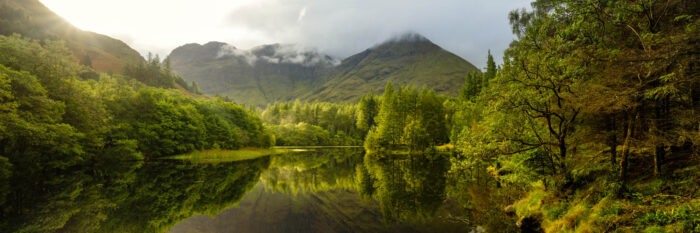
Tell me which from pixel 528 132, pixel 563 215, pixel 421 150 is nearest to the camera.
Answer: pixel 563 215

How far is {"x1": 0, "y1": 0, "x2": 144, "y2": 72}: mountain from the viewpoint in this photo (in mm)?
92938

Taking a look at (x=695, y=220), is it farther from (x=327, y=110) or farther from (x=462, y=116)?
(x=327, y=110)

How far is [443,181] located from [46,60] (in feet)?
130

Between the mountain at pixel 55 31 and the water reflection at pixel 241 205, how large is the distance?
332ft

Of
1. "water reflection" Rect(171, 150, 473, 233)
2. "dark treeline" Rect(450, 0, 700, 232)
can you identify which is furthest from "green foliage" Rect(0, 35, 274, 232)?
"dark treeline" Rect(450, 0, 700, 232)

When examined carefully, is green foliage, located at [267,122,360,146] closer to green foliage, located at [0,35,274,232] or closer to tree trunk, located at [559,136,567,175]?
green foliage, located at [0,35,274,232]

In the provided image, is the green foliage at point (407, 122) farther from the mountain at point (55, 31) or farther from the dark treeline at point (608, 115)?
the mountain at point (55, 31)

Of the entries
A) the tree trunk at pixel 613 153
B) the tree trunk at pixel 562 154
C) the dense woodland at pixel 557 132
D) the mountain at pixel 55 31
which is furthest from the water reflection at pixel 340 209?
the mountain at pixel 55 31

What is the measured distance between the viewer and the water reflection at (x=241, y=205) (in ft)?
43.3

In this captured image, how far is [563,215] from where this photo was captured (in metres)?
11.6

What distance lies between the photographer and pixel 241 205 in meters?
17.6

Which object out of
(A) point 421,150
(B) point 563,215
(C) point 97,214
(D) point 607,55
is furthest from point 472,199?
(A) point 421,150

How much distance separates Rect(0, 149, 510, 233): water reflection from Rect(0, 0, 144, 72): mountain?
101m

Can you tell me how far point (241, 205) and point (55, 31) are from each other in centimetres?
15183
